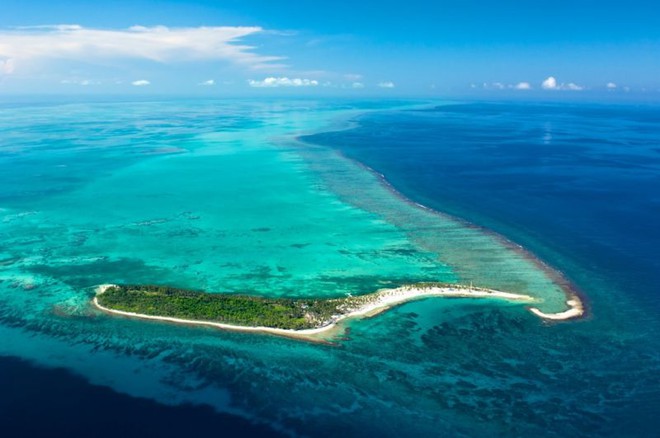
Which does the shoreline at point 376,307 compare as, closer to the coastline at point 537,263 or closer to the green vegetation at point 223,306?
the coastline at point 537,263

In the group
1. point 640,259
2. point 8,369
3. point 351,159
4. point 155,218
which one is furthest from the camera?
point 351,159

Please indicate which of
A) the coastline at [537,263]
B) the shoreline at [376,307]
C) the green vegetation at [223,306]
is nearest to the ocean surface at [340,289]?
the coastline at [537,263]

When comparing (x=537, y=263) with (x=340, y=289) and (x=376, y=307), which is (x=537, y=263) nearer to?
(x=376, y=307)

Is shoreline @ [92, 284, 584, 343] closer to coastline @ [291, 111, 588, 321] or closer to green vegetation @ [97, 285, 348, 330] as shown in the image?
coastline @ [291, 111, 588, 321]

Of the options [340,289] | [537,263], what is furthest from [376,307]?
[537,263]

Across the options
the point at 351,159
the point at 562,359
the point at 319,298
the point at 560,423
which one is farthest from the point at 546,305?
the point at 351,159

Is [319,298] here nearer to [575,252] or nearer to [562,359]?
[562,359]
